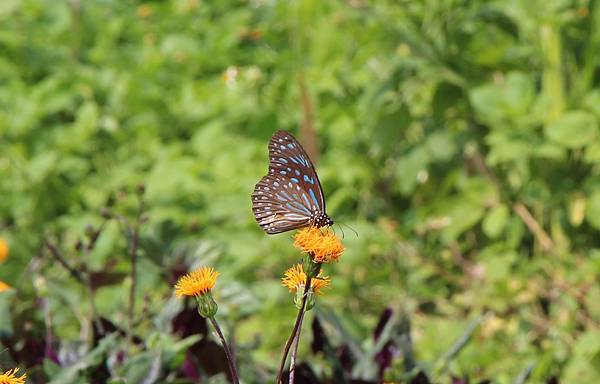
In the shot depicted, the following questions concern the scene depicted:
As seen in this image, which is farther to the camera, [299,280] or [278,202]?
[278,202]

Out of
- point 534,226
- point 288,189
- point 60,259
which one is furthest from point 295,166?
point 534,226

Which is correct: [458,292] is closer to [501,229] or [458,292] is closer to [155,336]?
[501,229]

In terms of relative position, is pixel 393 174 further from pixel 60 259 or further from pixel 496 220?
pixel 60 259

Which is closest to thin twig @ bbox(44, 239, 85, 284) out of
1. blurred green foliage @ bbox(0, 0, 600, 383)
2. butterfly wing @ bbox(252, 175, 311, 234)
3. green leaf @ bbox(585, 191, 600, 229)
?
blurred green foliage @ bbox(0, 0, 600, 383)

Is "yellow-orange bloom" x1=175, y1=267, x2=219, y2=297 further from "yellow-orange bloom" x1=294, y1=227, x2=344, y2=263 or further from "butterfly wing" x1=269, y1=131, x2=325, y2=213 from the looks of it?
"butterfly wing" x1=269, y1=131, x2=325, y2=213

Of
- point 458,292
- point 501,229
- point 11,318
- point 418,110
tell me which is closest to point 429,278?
A: point 458,292

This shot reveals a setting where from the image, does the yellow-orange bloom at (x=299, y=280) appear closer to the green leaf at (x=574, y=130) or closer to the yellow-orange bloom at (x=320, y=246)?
the yellow-orange bloom at (x=320, y=246)
